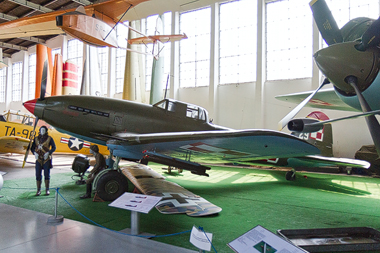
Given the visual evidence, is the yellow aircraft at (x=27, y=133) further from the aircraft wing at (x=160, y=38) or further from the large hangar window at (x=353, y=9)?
the large hangar window at (x=353, y=9)

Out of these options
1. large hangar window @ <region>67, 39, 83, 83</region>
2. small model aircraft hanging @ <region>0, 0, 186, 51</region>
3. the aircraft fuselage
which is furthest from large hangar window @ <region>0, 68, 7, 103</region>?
the aircraft fuselage

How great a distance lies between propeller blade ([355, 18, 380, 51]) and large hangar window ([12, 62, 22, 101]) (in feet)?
109

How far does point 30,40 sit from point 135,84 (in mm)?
18531

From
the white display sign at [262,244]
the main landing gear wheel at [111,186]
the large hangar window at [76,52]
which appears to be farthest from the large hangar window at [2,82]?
the white display sign at [262,244]

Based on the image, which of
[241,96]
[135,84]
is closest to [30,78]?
[135,84]

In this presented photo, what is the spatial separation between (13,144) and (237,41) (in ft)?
39.6

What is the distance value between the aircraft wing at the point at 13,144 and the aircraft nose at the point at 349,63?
9812 mm

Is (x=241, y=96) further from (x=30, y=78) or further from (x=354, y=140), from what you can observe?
(x=30, y=78)

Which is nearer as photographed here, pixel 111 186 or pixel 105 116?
pixel 111 186

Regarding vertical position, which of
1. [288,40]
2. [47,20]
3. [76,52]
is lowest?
Result: [288,40]

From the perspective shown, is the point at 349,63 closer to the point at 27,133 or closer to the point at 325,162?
the point at 325,162

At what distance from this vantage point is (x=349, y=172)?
31.0ft

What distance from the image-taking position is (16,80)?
29109 mm

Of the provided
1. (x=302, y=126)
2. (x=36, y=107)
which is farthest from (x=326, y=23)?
(x=36, y=107)
